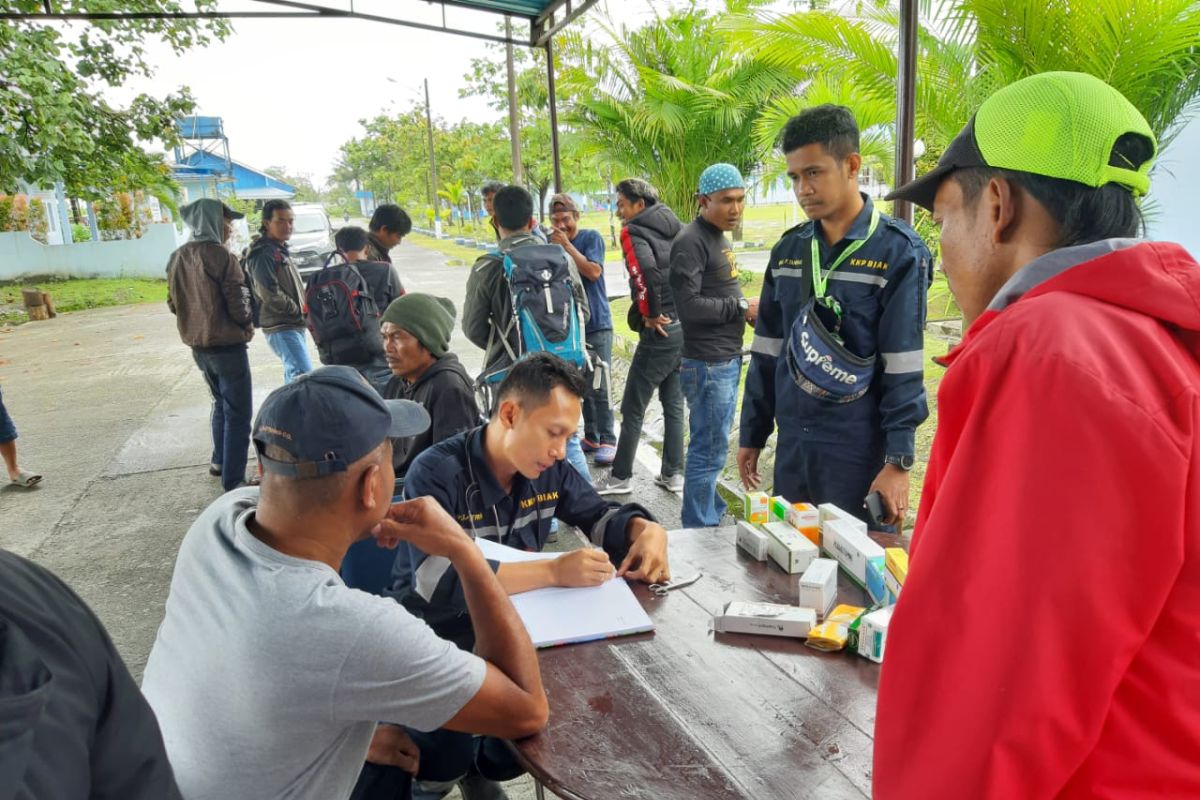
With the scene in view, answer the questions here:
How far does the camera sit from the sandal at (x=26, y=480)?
18.1 feet

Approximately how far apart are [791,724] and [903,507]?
1.25 m

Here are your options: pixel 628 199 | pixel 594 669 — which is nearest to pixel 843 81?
pixel 628 199

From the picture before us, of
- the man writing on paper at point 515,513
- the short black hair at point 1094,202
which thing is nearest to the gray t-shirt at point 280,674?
the man writing on paper at point 515,513

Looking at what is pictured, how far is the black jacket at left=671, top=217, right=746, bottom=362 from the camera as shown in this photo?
3.87 metres

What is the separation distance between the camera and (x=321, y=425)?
1.45 metres

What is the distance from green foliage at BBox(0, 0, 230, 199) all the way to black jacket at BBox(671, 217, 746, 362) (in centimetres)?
562

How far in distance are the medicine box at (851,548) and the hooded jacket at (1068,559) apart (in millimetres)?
1047

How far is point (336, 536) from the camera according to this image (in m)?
1.50

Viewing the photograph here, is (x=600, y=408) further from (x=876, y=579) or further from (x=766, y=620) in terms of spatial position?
(x=766, y=620)

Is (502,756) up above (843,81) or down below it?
below

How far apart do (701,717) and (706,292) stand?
2767mm

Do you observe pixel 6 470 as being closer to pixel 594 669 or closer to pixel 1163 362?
pixel 594 669

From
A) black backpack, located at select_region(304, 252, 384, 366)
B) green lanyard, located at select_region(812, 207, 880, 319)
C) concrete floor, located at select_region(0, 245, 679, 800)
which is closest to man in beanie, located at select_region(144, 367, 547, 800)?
concrete floor, located at select_region(0, 245, 679, 800)

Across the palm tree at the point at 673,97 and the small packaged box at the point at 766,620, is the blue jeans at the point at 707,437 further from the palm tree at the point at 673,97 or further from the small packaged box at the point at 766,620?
the palm tree at the point at 673,97
